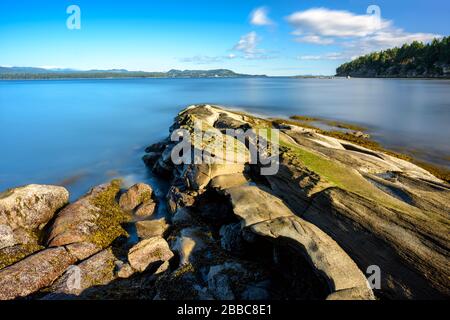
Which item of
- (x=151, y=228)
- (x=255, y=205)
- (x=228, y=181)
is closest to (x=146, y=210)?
(x=151, y=228)

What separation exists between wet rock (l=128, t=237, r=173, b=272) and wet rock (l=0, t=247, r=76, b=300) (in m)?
3.00

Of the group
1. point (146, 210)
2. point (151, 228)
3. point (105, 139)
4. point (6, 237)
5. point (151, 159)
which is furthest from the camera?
point (105, 139)

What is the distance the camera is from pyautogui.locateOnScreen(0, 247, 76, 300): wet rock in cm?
1186

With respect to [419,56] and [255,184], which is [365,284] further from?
[419,56]

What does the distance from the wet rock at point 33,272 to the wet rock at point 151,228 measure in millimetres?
3448

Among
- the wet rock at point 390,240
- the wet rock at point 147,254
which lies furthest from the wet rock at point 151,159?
the wet rock at point 390,240

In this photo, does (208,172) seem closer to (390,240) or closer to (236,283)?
(236,283)

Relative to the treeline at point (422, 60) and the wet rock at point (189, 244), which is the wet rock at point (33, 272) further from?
the treeline at point (422, 60)

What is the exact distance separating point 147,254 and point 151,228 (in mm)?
3269

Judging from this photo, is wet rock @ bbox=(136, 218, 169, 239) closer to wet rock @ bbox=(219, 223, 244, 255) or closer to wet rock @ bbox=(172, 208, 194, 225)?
wet rock @ bbox=(172, 208, 194, 225)

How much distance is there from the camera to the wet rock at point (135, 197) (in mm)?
20438

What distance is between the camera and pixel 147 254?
13344 mm
